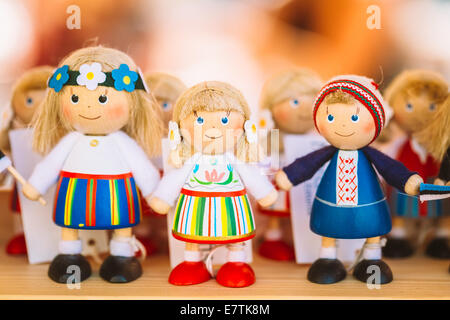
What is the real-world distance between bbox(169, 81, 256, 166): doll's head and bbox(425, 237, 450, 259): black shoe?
603mm

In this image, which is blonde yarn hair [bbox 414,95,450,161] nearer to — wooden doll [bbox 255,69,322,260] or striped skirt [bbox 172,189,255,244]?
wooden doll [bbox 255,69,322,260]

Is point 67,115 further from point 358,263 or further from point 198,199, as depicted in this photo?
point 358,263

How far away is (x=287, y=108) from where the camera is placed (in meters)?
1.38

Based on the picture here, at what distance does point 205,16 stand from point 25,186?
2.48 feet

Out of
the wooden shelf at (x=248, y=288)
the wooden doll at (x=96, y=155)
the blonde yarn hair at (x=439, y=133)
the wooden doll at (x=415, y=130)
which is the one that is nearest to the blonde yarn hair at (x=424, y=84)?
the wooden doll at (x=415, y=130)

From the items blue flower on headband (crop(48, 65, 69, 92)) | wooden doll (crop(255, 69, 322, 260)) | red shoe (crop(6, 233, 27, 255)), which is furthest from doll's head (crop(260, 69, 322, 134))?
red shoe (crop(6, 233, 27, 255))

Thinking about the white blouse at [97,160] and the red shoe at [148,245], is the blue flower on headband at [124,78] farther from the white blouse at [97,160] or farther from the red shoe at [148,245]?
the red shoe at [148,245]

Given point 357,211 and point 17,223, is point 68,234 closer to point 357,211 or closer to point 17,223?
point 17,223

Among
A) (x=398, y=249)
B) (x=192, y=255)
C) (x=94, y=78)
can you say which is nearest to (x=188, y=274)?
(x=192, y=255)

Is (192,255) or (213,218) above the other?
(213,218)

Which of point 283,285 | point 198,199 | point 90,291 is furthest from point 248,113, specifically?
point 90,291

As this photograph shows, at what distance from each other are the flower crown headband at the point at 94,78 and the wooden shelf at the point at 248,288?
427 millimetres

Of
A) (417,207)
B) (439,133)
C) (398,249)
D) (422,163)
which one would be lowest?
(398,249)

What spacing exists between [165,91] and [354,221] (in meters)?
0.61
